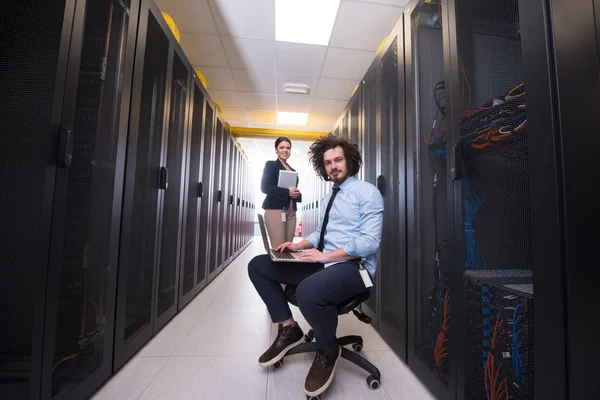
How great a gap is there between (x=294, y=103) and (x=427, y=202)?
3702 millimetres

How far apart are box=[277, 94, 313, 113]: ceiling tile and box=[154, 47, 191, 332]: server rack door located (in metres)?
2.45

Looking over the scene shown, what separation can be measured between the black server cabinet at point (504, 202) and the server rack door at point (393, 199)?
47 cm

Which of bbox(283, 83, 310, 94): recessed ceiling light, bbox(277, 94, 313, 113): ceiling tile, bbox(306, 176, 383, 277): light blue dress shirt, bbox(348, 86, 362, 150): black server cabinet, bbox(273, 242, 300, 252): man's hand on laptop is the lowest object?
bbox(273, 242, 300, 252): man's hand on laptop

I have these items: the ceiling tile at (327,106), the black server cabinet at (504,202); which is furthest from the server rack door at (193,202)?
the ceiling tile at (327,106)

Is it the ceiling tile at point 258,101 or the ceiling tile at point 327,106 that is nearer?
the ceiling tile at point 258,101

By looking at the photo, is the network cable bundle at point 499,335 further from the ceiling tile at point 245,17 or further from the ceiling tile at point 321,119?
the ceiling tile at point 321,119

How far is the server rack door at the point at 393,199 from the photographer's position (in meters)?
1.49

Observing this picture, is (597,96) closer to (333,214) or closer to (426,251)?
(426,251)

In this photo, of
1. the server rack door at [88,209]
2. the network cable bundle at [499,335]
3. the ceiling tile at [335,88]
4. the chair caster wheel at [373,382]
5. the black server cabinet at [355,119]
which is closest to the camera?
the network cable bundle at [499,335]

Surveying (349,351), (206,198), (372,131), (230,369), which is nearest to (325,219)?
(349,351)

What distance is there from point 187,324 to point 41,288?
121 cm

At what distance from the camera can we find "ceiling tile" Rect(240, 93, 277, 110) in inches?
169

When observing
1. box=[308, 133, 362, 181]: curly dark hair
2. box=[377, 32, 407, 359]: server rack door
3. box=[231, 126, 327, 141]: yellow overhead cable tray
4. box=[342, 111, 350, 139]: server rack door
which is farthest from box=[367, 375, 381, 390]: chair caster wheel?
box=[231, 126, 327, 141]: yellow overhead cable tray

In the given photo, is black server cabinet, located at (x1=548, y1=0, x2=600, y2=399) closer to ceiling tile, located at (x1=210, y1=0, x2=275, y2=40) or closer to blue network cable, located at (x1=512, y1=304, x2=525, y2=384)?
blue network cable, located at (x1=512, y1=304, x2=525, y2=384)
